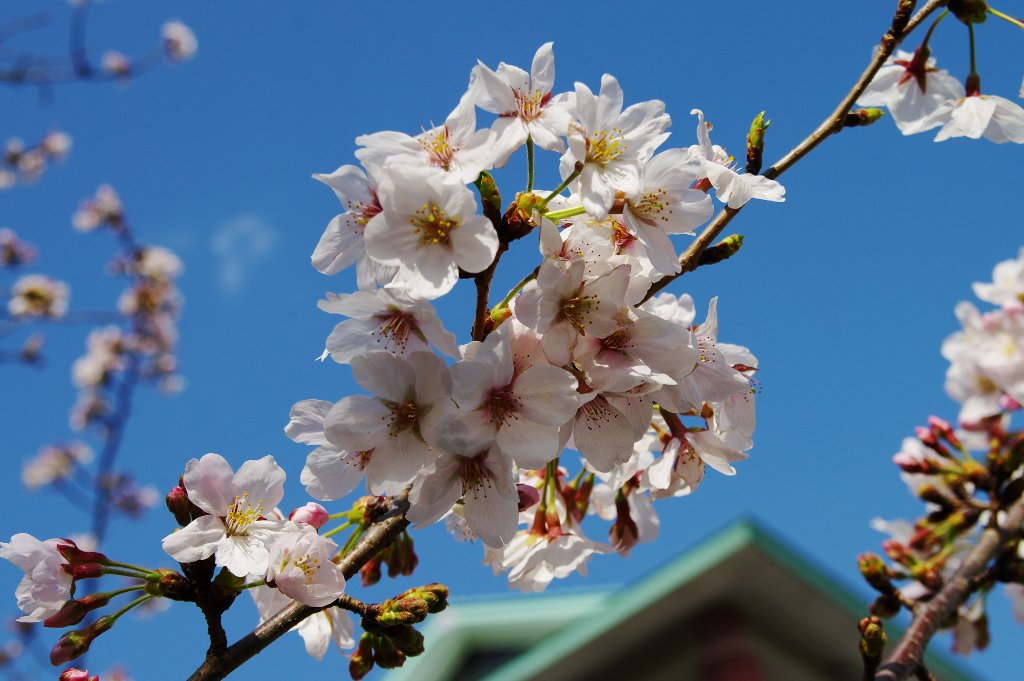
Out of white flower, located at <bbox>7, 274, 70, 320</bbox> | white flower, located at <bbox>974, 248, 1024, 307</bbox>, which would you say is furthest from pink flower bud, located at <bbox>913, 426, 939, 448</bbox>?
white flower, located at <bbox>7, 274, 70, 320</bbox>

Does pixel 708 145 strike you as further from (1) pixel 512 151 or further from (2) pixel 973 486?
(2) pixel 973 486

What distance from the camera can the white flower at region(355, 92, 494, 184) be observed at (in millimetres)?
1244

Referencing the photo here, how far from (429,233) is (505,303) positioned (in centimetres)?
19

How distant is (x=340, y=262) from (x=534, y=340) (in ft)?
1.14

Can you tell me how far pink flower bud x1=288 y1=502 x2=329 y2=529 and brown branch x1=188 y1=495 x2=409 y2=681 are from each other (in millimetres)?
90

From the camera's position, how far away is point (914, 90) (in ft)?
6.24

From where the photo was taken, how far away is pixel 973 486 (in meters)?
2.78

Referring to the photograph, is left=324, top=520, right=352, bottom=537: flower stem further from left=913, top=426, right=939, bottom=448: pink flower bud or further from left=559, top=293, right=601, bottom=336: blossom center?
left=913, top=426, right=939, bottom=448: pink flower bud

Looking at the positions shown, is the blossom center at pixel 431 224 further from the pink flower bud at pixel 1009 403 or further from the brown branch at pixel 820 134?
the pink flower bud at pixel 1009 403

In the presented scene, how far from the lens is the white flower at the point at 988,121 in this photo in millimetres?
1762

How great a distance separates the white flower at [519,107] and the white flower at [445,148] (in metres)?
0.02

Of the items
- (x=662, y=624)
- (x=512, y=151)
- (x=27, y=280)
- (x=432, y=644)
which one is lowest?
(x=512, y=151)

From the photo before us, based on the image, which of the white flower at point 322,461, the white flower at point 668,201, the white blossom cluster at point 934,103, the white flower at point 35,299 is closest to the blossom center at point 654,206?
the white flower at point 668,201

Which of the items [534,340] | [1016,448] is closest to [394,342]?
[534,340]
